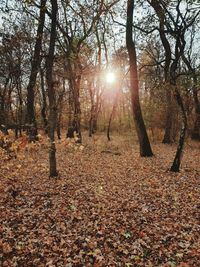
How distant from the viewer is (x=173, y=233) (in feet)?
22.5

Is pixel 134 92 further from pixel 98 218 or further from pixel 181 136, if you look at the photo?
pixel 98 218

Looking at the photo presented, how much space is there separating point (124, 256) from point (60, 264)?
1327 mm

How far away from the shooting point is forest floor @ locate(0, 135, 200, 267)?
5.91 meters

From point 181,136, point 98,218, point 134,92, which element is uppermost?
point 134,92

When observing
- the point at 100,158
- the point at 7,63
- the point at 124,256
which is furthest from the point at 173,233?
the point at 7,63

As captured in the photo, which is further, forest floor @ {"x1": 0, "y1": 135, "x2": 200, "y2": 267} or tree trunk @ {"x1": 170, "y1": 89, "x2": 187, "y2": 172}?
tree trunk @ {"x1": 170, "y1": 89, "x2": 187, "y2": 172}

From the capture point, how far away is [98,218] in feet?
24.9

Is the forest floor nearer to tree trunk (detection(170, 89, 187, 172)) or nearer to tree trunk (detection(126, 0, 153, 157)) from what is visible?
tree trunk (detection(170, 89, 187, 172))

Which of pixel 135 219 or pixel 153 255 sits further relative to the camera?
pixel 135 219

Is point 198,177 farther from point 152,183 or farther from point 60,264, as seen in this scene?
point 60,264

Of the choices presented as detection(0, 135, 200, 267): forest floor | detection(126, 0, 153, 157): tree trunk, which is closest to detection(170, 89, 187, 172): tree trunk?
detection(0, 135, 200, 267): forest floor

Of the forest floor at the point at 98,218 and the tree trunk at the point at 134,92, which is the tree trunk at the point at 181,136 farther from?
the tree trunk at the point at 134,92

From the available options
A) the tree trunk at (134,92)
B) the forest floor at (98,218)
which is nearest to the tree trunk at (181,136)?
the forest floor at (98,218)

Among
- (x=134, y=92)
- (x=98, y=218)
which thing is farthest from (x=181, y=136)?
(x=98, y=218)
